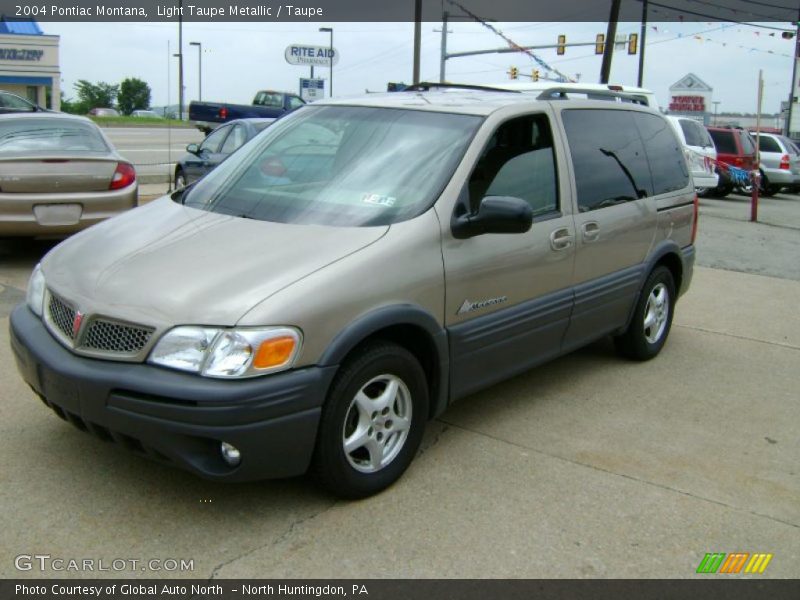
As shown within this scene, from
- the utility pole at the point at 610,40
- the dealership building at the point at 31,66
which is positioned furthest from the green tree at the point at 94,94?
the utility pole at the point at 610,40

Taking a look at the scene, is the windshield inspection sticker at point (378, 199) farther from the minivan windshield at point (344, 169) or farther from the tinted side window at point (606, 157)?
the tinted side window at point (606, 157)

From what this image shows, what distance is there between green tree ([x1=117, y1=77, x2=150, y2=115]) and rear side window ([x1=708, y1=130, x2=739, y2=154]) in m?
78.6

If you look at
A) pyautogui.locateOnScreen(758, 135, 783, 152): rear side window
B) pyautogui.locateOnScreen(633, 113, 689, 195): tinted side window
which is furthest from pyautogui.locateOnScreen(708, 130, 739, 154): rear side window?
pyautogui.locateOnScreen(633, 113, 689, 195): tinted side window

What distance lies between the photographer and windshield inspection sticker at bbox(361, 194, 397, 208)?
152 inches

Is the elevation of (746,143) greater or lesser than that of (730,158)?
greater

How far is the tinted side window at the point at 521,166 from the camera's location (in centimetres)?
419

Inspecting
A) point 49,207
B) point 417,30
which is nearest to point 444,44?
point 417,30

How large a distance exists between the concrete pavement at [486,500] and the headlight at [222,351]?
2.28 feet

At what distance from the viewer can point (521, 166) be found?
445 centimetres

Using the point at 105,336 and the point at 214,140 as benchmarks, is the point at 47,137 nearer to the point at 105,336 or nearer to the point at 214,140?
the point at 214,140

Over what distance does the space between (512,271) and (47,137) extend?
5.60 meters

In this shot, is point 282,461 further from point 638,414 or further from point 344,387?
point 638,414

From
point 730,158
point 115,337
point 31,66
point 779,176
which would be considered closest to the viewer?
point 115,337
